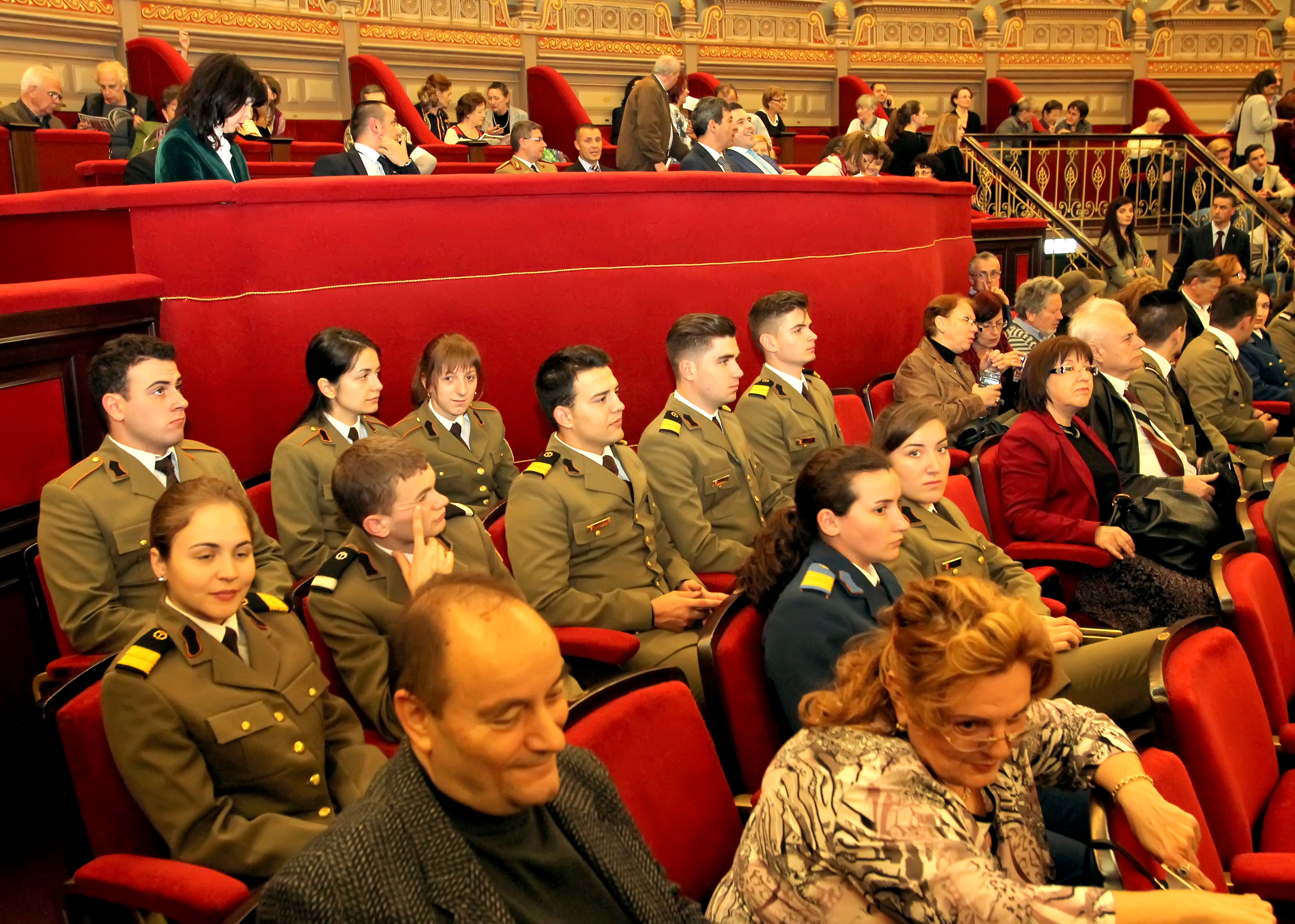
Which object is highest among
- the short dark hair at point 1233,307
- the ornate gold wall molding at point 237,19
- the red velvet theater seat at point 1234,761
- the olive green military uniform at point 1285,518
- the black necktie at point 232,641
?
the ornate gold wall molding at point 237,19

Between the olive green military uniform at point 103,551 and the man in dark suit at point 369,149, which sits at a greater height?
the man in dark suit at point 369,149

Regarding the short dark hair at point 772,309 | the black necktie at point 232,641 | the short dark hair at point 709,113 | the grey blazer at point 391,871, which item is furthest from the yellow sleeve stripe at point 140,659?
the short dark hair at point 709,113

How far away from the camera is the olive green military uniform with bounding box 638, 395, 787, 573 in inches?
125

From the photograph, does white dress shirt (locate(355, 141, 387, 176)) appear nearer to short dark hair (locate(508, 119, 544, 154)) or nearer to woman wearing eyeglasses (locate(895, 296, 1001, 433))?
short dark hair (locate(508, 119, 544, 154))

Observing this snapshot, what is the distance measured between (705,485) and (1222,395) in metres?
2.72

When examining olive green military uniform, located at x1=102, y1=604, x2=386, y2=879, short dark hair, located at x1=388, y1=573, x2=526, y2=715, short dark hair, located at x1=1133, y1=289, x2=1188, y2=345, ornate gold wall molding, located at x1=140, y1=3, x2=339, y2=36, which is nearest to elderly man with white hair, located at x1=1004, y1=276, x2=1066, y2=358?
short dark hair, located at x1=1133, y1=289, x2=1188, y2=345

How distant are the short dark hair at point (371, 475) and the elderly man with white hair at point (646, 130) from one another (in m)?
3.61

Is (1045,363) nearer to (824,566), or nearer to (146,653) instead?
(824,566)

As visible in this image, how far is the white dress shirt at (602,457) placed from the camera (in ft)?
9.85

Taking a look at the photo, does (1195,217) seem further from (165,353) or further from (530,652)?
(530,652)

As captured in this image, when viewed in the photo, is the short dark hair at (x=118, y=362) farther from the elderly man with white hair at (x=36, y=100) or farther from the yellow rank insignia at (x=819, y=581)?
the elderly man with white hair at (x=36, y=100)

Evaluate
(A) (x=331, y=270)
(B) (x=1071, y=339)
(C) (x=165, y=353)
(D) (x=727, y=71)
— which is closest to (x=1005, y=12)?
(D) (x=727, y=71)

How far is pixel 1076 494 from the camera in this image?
11.6 ft

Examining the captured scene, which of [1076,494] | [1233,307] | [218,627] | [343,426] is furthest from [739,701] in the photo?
[1233,307]
